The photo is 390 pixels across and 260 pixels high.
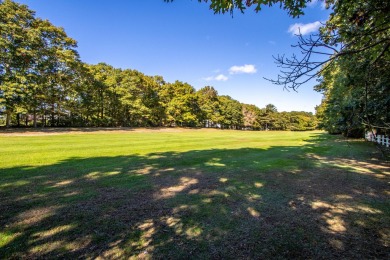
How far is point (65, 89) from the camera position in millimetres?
38375

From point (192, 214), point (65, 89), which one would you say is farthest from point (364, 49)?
point (65, 89)

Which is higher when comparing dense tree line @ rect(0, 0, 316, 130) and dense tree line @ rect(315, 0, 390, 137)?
dense tree line @ rect(0, 0, 316, 130)

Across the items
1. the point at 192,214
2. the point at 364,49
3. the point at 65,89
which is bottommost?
the point at 192,214

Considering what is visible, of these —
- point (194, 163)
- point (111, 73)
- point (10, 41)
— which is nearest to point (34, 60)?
point (10, 41)

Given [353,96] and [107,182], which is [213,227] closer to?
[107,182]

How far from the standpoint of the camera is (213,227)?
4.37 m

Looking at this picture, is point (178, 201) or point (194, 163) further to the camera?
point (194, 163)

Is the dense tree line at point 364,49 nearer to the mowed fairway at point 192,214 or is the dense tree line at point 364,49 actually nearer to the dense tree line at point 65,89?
the mowed fairway at point 192,214

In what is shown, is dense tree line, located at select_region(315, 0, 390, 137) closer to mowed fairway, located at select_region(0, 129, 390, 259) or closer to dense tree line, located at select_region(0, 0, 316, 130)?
mowed fairway, located at select_region(0, 129, 390, 259)

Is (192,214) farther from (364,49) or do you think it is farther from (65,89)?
(65,89)

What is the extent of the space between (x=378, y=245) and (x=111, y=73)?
5397 centimetres

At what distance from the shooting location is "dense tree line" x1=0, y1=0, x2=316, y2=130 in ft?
96.3

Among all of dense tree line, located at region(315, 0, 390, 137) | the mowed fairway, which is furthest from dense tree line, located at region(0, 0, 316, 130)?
dense tree line, located at region(315, 0, 390, 137)

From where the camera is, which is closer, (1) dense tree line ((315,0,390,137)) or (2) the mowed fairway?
(1) dense tree line ((315,0,390,137))
